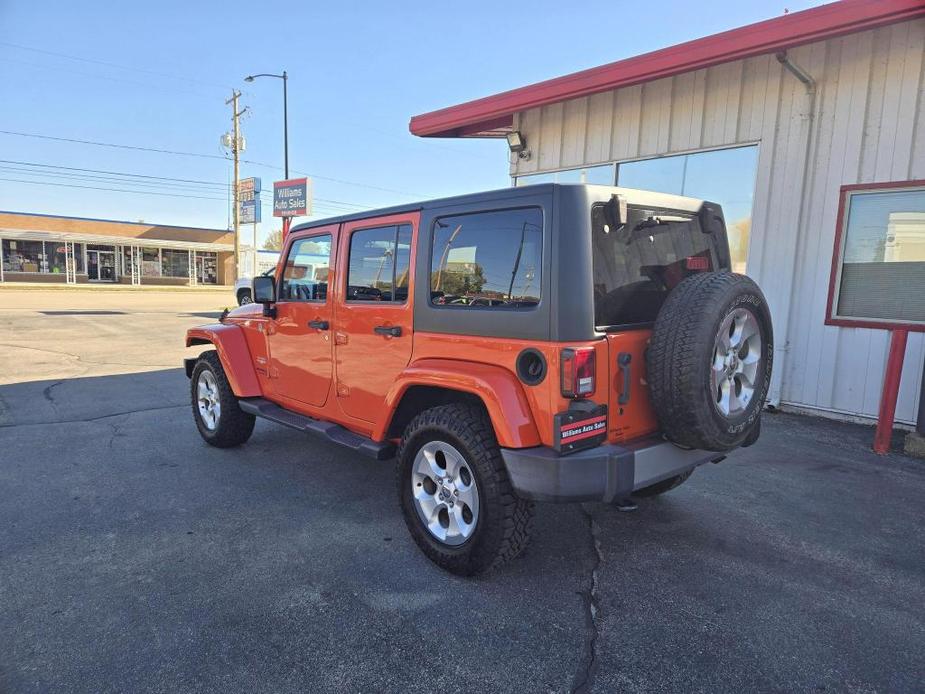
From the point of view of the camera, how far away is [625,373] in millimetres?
2881

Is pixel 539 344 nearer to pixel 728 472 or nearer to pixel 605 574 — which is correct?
pixel 605 574

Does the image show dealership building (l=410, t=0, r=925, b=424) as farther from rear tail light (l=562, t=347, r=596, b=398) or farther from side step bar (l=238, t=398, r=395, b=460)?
side step bar (l=238, t=398, r=395, b=460)

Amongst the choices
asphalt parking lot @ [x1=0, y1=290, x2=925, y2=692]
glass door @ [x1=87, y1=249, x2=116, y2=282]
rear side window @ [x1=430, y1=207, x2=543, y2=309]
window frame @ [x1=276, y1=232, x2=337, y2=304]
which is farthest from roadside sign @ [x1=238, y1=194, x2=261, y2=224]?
rear side window @ [x1=430, y1=207, x2=543, y2=309]

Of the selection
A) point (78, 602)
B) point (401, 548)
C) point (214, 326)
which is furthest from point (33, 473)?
point (401, 548)

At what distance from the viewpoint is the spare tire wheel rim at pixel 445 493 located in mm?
3027

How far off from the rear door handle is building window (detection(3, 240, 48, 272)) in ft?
140

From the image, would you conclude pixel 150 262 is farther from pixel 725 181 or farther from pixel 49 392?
pixel 725 181

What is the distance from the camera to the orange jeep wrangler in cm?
270

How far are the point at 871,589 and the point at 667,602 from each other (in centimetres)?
113

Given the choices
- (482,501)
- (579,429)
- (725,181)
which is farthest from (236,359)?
(725,181)

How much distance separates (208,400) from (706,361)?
439cm

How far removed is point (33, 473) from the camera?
4516mm

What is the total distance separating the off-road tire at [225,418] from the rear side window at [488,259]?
8.50 feet

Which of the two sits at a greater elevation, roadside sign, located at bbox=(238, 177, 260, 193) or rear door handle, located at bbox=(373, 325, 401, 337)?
roadside sign, located at bbox=(238, 177, 260, 193)
